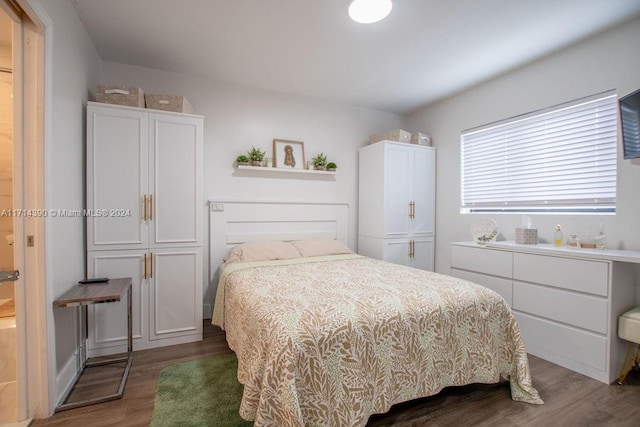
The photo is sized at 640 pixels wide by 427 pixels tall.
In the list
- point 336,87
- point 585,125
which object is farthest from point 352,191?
point 585,125

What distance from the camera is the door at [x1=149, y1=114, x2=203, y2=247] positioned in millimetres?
2713

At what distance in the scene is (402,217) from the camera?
3928 mm

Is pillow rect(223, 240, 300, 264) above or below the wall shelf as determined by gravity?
below

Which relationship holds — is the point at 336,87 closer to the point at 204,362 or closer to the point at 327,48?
the point at 327,48

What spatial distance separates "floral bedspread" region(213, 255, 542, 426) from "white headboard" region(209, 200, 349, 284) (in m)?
1.11

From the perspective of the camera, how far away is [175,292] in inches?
110

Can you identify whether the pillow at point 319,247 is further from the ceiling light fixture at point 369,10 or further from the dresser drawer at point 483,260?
the ceiling light fixture at point 369,10

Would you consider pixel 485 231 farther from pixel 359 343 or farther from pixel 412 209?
pixel 359 343

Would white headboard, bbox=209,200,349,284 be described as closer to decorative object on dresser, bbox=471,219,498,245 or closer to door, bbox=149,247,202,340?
door, bbox=149,247,202,340

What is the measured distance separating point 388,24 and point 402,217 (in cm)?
225

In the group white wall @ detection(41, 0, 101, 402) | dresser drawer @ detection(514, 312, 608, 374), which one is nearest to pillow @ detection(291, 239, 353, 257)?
dresser drawer @ detection(514, 312, 608, 374)

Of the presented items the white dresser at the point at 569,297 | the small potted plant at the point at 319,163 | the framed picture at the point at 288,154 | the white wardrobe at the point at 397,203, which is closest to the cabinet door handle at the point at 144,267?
the framed picture at the point at 288,154

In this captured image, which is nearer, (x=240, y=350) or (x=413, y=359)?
(x=413, y=359)

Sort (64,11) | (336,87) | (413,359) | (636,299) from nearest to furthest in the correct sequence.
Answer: (413,359) < (64,11) < (636,299) < (336,87)
